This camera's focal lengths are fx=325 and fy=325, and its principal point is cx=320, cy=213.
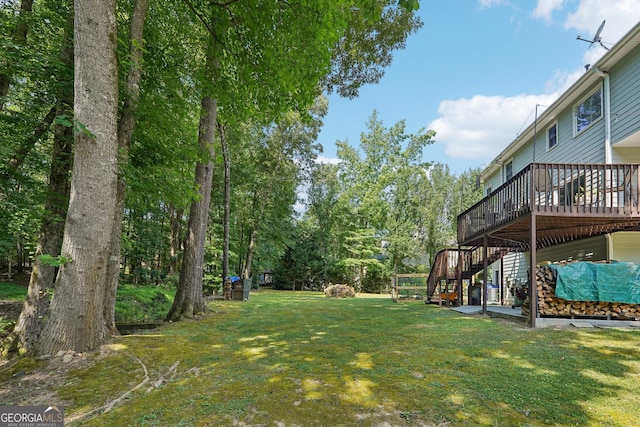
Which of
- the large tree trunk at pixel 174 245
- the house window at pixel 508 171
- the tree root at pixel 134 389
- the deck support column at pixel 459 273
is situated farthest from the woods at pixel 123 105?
the house window at pixel 508 171

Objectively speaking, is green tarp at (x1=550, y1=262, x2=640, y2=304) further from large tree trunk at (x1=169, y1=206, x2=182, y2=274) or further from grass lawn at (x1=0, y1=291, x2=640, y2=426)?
large tree trunk at (x1=169, y1=206, x2=182, y2=274)

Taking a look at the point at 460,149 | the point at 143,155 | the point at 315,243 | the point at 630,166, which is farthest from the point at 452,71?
the point at 460,149

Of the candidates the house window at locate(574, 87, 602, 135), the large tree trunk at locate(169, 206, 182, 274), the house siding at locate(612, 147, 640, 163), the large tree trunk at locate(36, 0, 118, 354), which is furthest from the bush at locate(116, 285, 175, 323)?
the house window at locate(574, 87, 602, 135)

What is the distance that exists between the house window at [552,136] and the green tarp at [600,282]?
607 centimetres

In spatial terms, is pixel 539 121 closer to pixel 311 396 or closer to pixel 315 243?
pixel 311 396

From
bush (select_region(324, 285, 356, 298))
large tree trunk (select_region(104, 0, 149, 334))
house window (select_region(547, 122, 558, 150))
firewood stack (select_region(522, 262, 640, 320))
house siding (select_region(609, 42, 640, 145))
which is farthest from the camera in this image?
bush (select_region(324, 285, 356, 298))

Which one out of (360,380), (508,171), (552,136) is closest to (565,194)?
(360,380)

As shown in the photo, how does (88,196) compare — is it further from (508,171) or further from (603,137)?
(508,171)

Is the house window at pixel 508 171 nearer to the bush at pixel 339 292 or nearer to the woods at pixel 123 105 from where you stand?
the woods at pixel 123 105

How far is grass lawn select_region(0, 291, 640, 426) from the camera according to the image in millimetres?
2637

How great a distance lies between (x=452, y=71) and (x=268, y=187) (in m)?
Answer: 13.5

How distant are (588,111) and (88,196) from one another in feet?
41.9

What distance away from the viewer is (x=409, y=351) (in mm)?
4797

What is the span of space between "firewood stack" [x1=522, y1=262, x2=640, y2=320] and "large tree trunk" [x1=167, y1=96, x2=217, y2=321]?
8.30 metres
